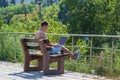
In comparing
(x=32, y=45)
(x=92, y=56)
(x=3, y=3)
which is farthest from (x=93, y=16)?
(x=3, y=3)

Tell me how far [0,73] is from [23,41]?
892mm

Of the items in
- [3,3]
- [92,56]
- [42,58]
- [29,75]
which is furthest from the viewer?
[3,3]

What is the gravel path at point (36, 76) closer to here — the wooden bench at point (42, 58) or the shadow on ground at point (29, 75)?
the shadow on ground at point (29, 75)

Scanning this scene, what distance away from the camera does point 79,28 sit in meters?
34.9

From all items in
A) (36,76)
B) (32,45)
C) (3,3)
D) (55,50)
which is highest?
(3,3)

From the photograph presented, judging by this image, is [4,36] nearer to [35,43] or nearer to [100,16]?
[35,43]

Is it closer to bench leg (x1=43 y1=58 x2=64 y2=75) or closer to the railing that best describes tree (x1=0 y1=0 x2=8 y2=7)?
the railing

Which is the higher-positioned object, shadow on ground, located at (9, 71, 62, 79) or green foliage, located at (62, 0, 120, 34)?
green foliage, located at (62, 0, 120, 34)

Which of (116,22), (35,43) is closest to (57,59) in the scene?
(35,43)

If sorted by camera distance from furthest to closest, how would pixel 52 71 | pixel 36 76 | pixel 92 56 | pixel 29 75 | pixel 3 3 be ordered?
pixel 3 3 → pixel 92 56 → pixel 52 71 → pixel 29 75 → pixel 36 76

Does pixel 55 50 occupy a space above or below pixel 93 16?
below

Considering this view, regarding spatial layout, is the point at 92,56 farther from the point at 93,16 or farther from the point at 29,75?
the point at 93,16

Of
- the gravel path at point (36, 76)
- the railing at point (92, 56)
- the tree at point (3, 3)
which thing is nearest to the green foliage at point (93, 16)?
the railing at point (92, 56)

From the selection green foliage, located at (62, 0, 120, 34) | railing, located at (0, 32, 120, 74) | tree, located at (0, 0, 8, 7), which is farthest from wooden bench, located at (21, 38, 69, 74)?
tree, located at (0, 0, 8, 7)
